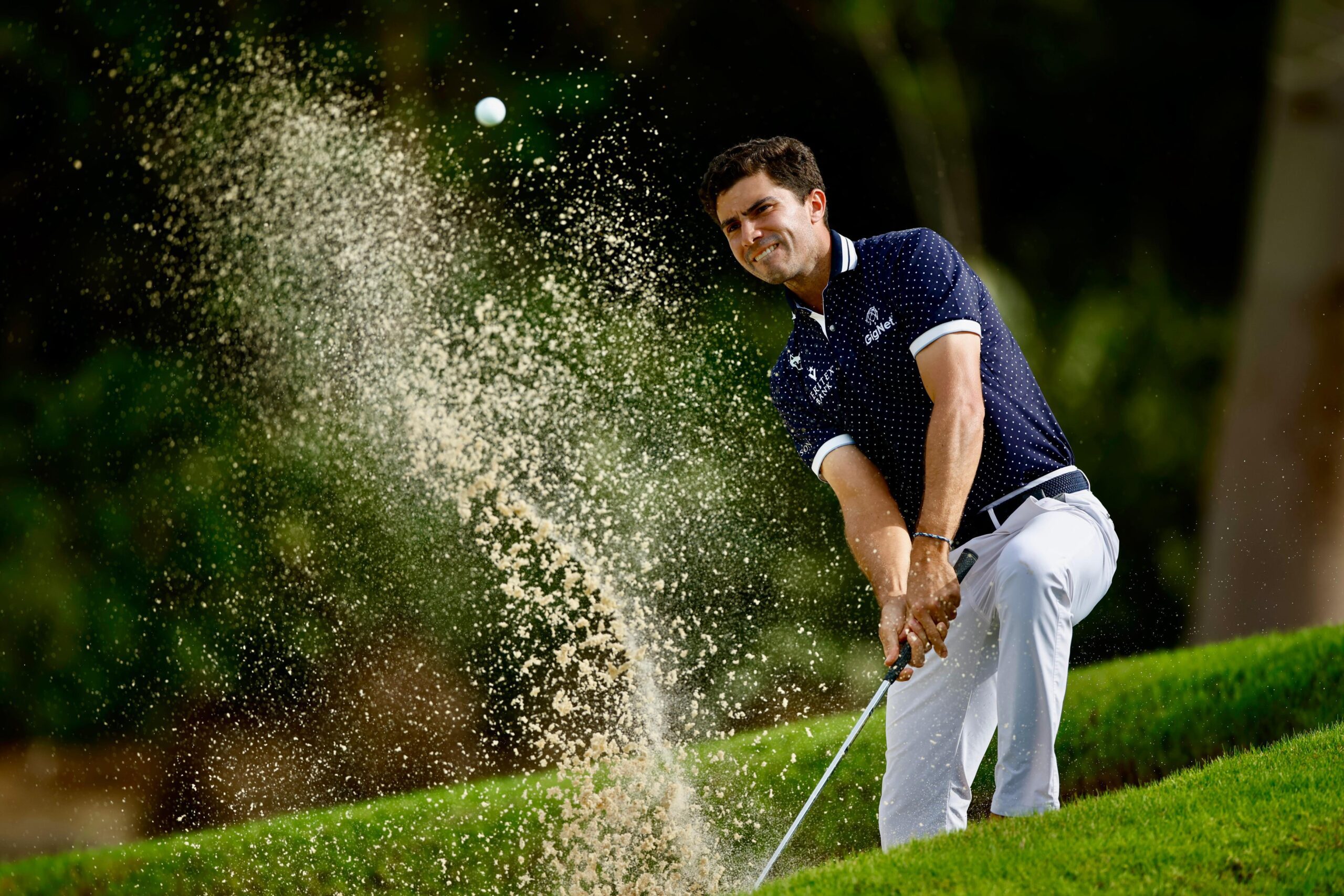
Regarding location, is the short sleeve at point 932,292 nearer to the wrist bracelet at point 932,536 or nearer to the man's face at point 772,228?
the man's face at point 772,228

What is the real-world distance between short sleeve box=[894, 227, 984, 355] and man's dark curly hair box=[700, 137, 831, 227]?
28 cm

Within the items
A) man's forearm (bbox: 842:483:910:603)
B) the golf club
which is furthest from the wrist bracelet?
man's forearm (bbox: 842:483:910:603)

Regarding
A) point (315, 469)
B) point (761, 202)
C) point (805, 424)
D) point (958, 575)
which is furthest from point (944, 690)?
point (315, 469)

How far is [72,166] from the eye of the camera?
816 centimetres

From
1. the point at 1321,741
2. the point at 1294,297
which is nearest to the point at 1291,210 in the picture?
the point at 1294,297

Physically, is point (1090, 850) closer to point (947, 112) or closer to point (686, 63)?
point (686, 63)

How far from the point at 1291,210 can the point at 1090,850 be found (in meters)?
7.14

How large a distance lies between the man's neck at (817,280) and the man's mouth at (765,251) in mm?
107

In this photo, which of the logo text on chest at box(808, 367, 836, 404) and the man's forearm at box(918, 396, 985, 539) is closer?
the man's forearm at box(918, 396, 985, 539)

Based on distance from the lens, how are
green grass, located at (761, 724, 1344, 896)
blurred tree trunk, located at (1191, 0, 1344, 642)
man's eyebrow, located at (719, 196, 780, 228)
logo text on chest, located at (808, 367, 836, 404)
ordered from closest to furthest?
green grass, located at (761, 724, 1344, 896)
man's eyebrow, located at (719, 196, 780, 228)
logo text on chest, located at (808, 367, 836, 404)
blurred tree trunk, located at (1191, 0, 1344, 642)

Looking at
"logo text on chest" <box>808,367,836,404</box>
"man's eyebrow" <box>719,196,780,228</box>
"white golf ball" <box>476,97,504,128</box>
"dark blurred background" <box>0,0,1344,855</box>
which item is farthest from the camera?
"dark blurred background" <box>0,0,1344,855</box>

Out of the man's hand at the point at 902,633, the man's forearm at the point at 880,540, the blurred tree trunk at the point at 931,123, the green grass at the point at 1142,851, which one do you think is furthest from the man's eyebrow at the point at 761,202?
the blurred tree trunk at the point at 931,123

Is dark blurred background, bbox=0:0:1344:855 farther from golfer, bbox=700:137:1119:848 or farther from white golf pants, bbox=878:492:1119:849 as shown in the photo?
white golf pants, bbox=878:492:1119:849

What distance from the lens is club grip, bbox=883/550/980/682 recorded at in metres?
3.21
